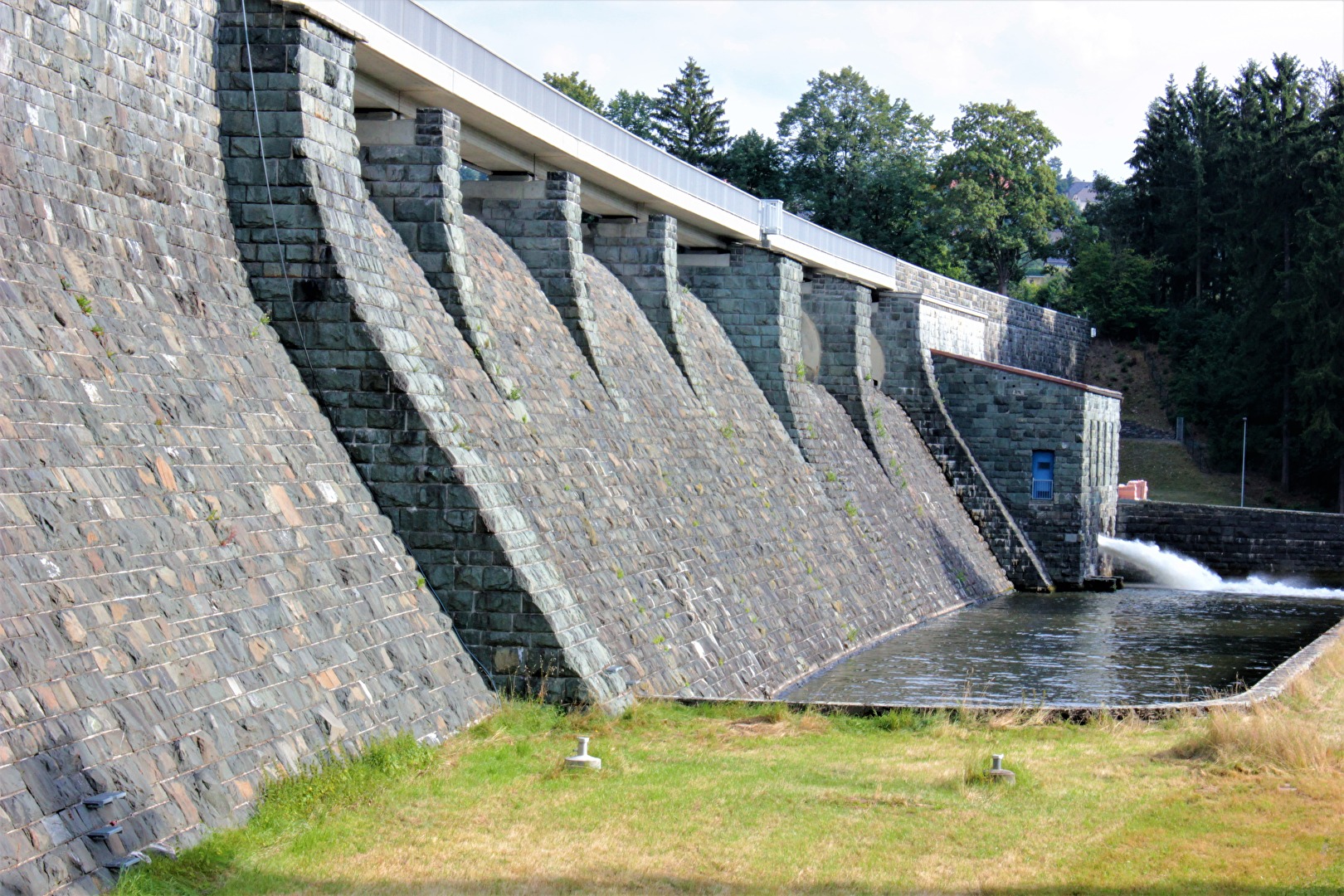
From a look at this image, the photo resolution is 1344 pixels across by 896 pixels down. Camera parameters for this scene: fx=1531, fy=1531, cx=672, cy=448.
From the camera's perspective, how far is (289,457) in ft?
42.3

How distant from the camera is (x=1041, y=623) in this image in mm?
28703

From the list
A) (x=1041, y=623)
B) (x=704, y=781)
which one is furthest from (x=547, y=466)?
(x=1041, y=623)

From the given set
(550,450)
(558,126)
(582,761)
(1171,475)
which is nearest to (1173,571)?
(1171,475)

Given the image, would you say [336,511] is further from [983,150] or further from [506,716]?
[983,150]

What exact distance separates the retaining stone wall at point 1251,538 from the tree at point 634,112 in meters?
34.7

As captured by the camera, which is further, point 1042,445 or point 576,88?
point 576,88

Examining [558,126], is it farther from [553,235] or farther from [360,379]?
[360,379]

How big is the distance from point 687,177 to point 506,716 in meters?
15.2

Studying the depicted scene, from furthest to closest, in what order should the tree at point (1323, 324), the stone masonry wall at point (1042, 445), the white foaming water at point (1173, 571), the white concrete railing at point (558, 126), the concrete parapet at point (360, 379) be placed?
the tree at point (1323, 324), the white foaming water at point (1173, 571), the stone masonry wall at point (1042, 445), the white concrete railing at point (558, 126), the concrete parapet at point (360, 379)

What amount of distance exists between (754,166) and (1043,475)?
32961 mm

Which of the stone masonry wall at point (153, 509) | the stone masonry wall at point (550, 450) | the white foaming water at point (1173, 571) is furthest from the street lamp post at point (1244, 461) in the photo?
the stone masonry wall at point (153, 509)

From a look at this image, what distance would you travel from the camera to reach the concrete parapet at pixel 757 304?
29.9 metres

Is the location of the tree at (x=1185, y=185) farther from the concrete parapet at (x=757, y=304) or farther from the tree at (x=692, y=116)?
the concrete parapet at (x=757, y=304)

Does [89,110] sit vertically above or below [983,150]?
below
